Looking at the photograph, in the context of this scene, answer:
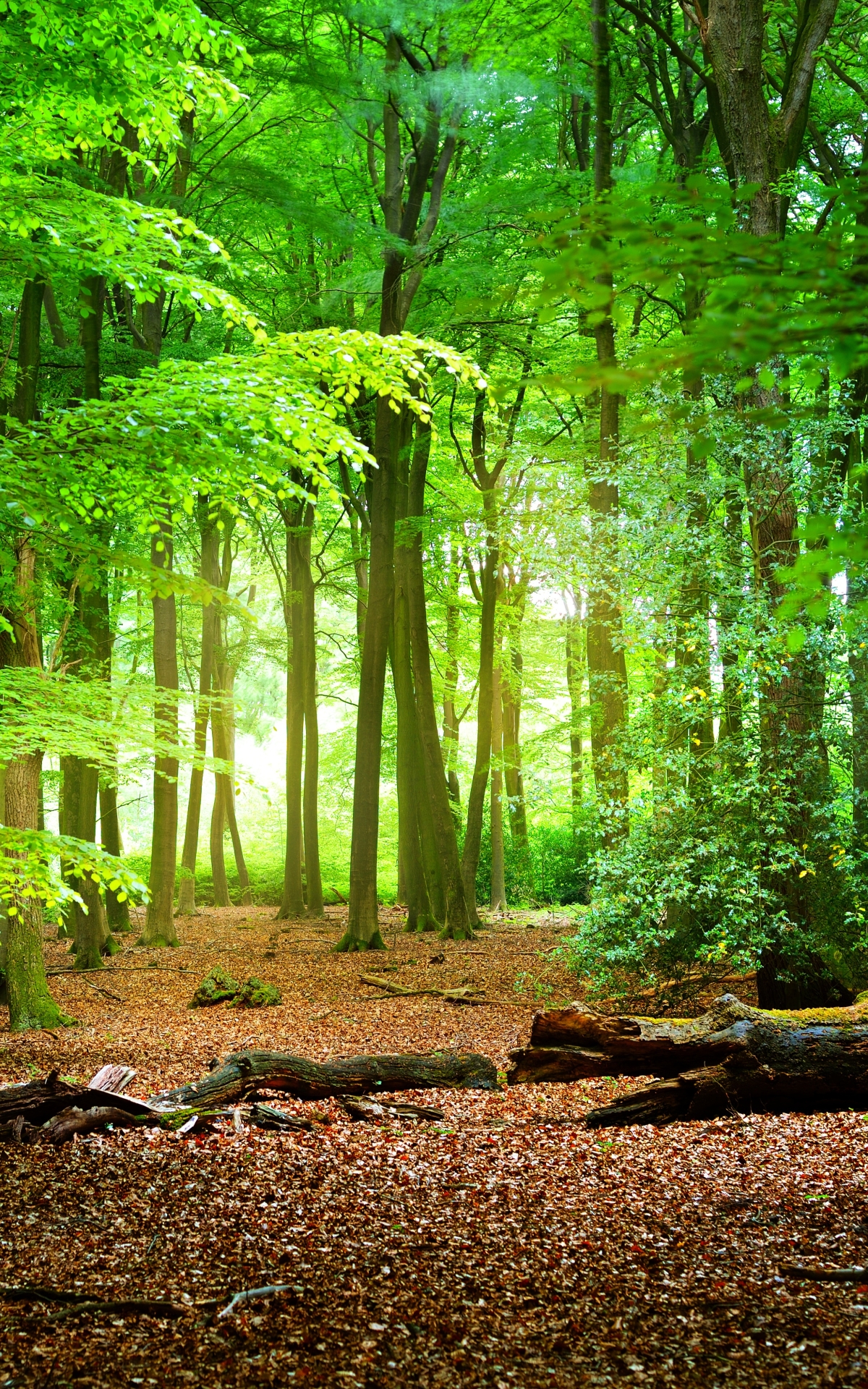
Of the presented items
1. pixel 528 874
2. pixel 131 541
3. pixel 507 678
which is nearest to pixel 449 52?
pixel 131 541

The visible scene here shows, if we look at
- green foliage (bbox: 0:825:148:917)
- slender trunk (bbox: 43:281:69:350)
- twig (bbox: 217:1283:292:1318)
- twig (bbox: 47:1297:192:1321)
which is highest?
slender trunk (bbox: 43:281:69:350)

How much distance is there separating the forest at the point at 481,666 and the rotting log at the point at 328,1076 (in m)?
0.03

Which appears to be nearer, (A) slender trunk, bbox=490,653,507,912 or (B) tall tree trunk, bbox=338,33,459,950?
(B) tall tree trunk, bbox=338,33,459,950

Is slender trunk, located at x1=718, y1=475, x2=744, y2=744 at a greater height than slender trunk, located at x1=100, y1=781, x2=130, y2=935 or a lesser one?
greater

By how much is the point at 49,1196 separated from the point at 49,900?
4.08ft

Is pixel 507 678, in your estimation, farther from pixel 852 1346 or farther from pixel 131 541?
pixel 852 1346

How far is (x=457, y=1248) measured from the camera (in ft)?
11.3

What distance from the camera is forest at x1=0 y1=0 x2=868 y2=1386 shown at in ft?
9.36

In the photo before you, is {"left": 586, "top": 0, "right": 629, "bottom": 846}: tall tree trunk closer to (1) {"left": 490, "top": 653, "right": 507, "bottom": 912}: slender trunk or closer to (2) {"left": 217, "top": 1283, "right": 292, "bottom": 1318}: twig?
(2) {"left": 217, "top": 1283, "right": 292, "bottom": 1318}: twig

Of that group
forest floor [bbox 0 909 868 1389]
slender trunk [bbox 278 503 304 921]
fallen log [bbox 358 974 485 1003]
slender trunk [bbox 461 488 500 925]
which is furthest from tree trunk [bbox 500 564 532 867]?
forest floor [bbox 0 909 868 1389]

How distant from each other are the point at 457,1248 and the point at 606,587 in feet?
18.4

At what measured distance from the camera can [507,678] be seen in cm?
1922

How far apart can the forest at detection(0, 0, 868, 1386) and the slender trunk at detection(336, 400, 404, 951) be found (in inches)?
2.5

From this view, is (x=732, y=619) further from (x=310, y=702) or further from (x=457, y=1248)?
(x=310, y=702)
